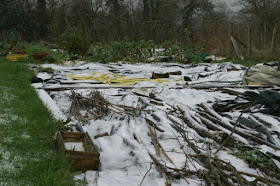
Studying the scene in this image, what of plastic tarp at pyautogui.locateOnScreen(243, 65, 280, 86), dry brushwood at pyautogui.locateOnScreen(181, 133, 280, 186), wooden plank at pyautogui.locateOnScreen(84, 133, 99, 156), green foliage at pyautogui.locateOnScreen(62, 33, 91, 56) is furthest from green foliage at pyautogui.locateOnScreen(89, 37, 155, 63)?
dry brushwood at pyautogui.locateOnScreen(181, 133, 280, 186)

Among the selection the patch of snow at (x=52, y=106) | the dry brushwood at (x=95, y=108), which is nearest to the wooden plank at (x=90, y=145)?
the patch of snow at (x=52, y=106)

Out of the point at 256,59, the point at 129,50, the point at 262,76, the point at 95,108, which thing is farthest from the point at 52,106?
the point at 256,59

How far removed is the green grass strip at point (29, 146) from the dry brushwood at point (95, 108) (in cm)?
36

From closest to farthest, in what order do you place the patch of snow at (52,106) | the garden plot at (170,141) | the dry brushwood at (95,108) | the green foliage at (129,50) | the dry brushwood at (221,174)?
the dry brushwood at (221,174)
the garden plot at (170,141)
the patch of snow at (52,106)
the dry brushwood at (95,108)
the green foliage at (129,50)

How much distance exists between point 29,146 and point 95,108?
1.40 m

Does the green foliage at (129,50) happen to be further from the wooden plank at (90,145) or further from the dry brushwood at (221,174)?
the dry brushwood at (221,174)

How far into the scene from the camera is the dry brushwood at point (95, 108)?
10.8 feet

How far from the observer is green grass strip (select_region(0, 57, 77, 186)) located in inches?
69.1

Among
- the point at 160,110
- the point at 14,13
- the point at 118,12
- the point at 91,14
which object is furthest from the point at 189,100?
the point at 14,13

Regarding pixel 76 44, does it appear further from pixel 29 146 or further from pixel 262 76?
pixel 29 146

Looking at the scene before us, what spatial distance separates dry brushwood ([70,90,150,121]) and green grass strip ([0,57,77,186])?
0.36 m

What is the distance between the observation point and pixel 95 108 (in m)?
3.60

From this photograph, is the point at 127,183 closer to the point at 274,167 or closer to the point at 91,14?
the point at 274,167

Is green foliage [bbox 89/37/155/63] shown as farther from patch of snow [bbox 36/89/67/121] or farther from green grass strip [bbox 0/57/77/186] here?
green grass strip [bbox 0/57/77/186]
